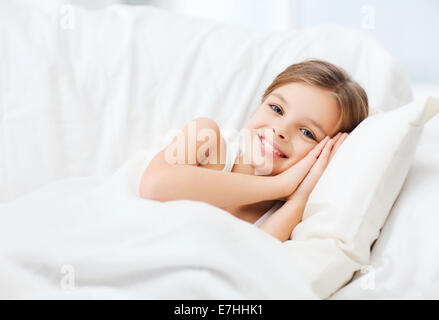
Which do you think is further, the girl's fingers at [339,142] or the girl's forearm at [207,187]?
the girl's fingers at [339,142]

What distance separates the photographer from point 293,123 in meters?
1.20

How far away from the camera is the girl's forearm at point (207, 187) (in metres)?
1.07

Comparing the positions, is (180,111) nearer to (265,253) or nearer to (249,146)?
(249,146)

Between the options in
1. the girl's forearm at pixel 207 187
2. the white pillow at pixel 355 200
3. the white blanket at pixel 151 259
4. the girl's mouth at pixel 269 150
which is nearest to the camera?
the white blanket at pixel 151 259

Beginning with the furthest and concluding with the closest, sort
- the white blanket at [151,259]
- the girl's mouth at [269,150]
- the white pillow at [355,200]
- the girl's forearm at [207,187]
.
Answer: the girl's mouth at [269,150], the girl's forearm at [207,187], the white pillow at [355,200], the white blanket at [151,259]

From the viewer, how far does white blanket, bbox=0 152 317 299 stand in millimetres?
810

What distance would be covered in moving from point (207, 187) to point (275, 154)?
204mm

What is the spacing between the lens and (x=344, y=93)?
49.0 inches

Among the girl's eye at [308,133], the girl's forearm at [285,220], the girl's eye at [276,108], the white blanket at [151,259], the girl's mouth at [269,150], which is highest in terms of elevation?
the girl's eye at [276,108]

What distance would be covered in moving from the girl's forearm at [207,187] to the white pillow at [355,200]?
114 mm

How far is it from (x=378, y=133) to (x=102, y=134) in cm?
70

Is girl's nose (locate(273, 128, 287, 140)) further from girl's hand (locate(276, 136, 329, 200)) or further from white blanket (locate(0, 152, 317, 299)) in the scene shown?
white blanket (locate(0, 152, 317, 299))

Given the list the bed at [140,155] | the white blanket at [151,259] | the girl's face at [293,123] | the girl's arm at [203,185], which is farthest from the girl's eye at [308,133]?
the white blanket at [151,259]

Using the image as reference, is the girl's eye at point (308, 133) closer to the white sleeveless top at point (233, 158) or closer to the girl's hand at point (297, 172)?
the girl's hand at point (297, 172)
